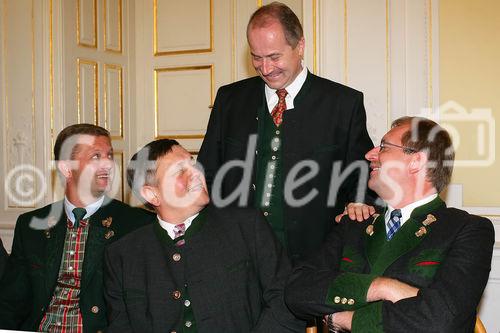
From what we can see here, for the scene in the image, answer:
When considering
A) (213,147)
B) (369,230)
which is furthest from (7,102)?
(369,230)

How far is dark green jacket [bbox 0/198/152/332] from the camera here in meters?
2.73

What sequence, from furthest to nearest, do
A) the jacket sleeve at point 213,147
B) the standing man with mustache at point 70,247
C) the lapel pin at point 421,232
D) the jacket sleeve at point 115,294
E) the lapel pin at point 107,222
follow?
the jacket sleeve at point 213,147 → the lapel pin at point 107,222 → the standing man with mustache at point 70,247 → the jacket sleeve at point 115,294 → the lapel pin at point 421,232

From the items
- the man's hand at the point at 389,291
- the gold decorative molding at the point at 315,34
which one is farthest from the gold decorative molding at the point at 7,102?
the man's hand at the point at 389,291

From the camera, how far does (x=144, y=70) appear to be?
210 inches

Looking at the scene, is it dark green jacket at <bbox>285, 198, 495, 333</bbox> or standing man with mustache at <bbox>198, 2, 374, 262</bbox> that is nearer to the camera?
dark green jacket at <bbox>285, 198, 495, 333</bbox>

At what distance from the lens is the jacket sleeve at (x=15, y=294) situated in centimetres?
279

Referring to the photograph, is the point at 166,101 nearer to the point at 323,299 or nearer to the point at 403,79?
the point at 403,79

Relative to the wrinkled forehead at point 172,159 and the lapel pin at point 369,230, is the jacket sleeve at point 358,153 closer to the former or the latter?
the lapel pin at point 369,230

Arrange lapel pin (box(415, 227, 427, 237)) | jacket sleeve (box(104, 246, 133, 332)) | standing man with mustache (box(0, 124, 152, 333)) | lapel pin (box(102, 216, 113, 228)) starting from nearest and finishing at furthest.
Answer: lapel pin (box(415, 227, 427, 237)), jacket sleeve (box(104, 246, 133, 332)), standing man with mustache (box(0, 124, 152, 333)), lapel pin (box(102, 216, 113, 228))

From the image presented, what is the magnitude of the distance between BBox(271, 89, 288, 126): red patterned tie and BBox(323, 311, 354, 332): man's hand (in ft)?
3.07

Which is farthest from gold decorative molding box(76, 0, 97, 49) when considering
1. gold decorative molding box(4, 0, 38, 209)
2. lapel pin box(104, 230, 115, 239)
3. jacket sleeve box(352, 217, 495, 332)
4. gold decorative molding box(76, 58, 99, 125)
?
jacket sleeve box(352, 217, 495, 332)

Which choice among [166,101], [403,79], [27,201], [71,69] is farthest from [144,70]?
[403,79]

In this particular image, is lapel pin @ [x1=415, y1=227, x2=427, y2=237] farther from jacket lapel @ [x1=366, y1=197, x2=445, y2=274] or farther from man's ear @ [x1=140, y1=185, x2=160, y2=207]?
man's ear @ [x1=140, y1=185, x2=160, y2=207]

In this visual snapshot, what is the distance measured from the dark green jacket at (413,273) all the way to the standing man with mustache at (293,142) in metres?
0.42
